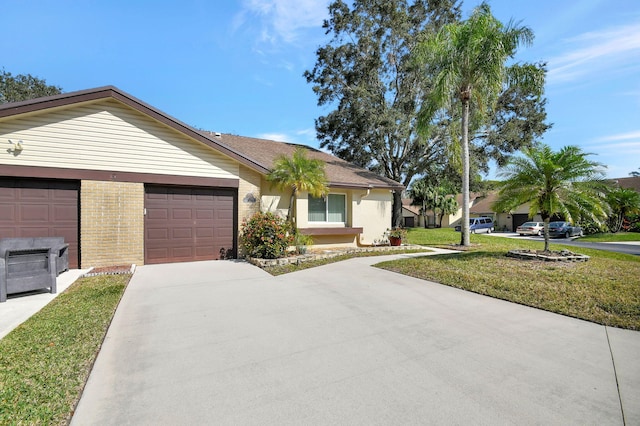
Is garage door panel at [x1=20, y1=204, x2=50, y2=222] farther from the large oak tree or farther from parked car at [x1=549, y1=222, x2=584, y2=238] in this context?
parked car at [x1=549, y1=222, x2=584, y2=238]

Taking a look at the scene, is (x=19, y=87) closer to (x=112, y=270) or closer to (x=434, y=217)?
(x=112, y=270)

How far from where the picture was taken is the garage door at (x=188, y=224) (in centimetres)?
920

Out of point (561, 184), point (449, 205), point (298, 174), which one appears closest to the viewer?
point (561, 184)

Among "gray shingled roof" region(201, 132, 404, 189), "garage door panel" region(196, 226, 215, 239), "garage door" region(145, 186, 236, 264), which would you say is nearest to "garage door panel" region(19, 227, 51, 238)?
"garage door" region(145, 186, 236, 264)

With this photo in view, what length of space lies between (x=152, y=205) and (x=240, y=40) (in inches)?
276

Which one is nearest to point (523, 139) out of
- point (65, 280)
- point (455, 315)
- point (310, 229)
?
point (310, 229)

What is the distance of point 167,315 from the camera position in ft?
16.1

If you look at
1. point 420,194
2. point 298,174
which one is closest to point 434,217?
point 420,194

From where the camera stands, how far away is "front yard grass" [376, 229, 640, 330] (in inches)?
198

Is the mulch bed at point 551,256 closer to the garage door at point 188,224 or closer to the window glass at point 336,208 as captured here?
the window glass at point 336,208

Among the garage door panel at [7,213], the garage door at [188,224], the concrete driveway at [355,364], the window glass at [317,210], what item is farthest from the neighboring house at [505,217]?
the garage door panel at [7,213]

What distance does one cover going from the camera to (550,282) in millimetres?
6434

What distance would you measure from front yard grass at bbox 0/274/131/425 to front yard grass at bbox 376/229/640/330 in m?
6.64

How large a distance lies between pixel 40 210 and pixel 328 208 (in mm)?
9202
